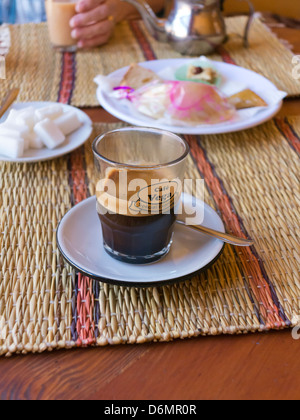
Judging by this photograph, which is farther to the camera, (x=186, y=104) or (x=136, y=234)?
(x=186, y=104)

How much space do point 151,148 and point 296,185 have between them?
0.28 meters

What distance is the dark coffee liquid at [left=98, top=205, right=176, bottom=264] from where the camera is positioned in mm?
502

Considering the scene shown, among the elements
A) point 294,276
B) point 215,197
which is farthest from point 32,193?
point 294,276

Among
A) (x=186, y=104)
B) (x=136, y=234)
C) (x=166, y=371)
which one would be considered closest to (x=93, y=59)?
(x=186, y=104)

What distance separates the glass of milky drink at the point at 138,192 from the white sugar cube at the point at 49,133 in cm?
23

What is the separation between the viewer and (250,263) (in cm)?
55

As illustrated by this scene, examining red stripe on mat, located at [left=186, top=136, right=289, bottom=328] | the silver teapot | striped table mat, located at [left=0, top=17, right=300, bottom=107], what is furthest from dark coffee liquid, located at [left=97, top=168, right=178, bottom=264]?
the silver teapot

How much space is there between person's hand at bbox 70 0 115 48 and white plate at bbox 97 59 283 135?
0.22m

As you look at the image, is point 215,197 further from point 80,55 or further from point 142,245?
point 80,55

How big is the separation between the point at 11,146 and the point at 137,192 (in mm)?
315

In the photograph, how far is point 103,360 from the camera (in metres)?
0.42

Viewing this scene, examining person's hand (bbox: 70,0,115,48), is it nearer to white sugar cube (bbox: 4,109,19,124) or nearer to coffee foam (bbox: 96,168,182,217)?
white sugar cube (bbox: 4,109,19,124)

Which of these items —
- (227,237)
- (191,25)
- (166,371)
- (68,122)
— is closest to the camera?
(166,371)

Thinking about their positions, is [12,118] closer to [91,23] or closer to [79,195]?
[79,195]
